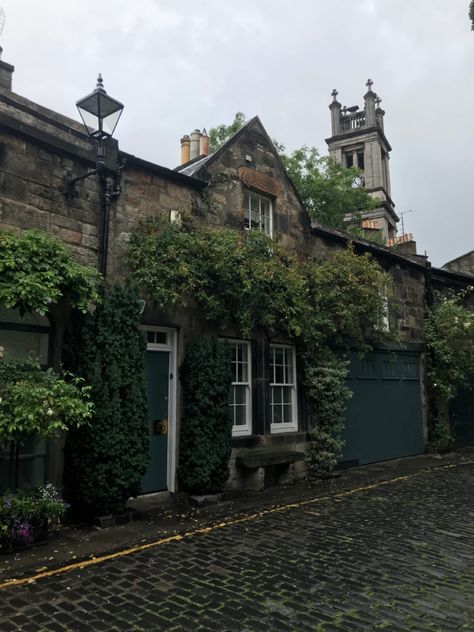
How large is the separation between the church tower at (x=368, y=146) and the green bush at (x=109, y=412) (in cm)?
4630

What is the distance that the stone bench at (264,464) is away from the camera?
8928 mm

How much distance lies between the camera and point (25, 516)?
5.58 metres

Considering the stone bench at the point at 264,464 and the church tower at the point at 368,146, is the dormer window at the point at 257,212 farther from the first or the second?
the church tower at the point at 368,146

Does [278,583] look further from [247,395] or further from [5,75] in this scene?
[5,75]

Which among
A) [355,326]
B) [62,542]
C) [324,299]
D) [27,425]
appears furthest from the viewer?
[355,326]

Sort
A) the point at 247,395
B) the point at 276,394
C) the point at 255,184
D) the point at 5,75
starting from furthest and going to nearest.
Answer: the point at 276,394
the point at 255,184
the point at 247,395
the point at 5,75

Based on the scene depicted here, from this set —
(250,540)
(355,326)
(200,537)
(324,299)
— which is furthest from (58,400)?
(355,326)

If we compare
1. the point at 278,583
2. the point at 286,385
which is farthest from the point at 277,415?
the point at 278,583

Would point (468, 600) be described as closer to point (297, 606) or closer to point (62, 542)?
point (297, 606)

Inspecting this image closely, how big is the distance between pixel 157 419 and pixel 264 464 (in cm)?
216

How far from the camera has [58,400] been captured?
18.1 feet

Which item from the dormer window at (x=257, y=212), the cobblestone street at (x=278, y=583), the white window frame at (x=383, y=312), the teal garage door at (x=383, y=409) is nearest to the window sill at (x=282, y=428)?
the teal garage door at (x=383, y=409)

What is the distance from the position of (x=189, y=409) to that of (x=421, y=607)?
15.0ft

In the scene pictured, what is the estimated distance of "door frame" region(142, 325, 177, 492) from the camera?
823 centimetres
